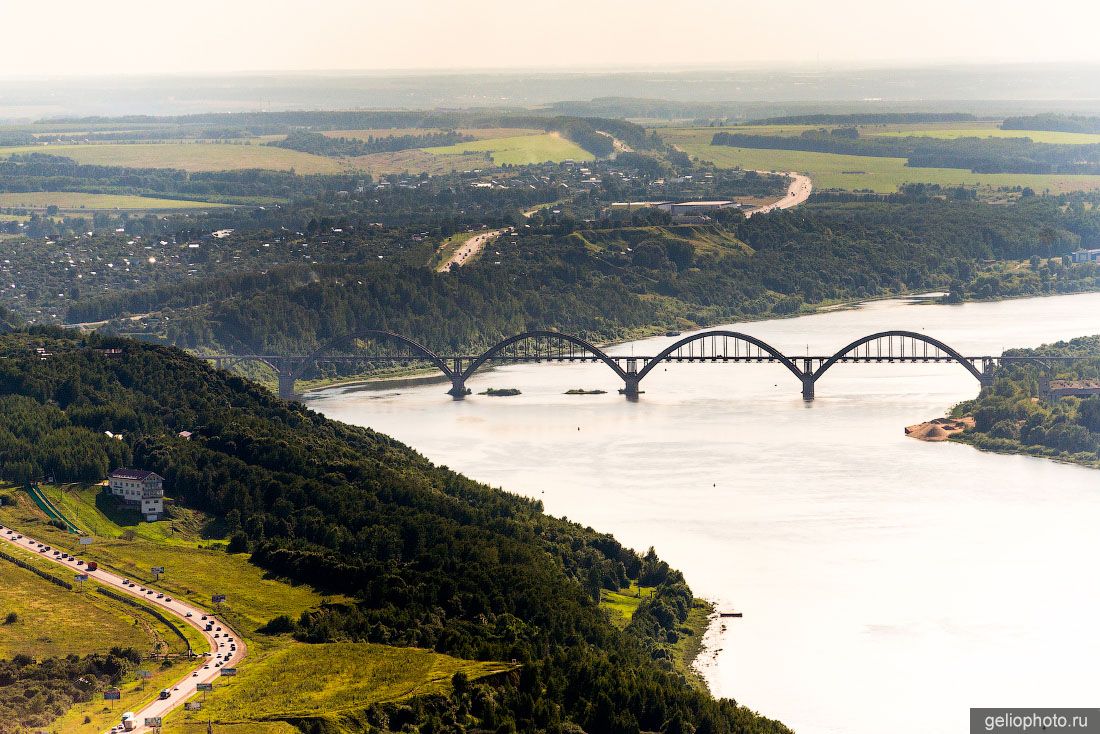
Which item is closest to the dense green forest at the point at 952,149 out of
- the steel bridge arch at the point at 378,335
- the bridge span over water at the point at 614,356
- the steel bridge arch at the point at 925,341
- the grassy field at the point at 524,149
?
the grassy field at the point at 524,149

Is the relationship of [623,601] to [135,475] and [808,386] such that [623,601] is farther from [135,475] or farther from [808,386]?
[808,386]

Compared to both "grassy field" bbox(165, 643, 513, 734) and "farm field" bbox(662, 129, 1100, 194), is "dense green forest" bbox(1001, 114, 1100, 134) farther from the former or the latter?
"grassy field" bbox(165, 643, 513, 734)

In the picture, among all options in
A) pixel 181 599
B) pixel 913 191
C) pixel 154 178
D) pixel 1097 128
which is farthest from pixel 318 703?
pixel 1097 128

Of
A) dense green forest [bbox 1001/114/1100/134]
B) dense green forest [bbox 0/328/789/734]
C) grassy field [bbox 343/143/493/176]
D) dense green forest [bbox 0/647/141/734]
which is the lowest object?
grassy field [bbox 343/143/493/176]

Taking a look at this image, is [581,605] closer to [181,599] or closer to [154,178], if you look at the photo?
[181,599]

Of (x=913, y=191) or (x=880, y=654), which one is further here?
(x=913, y=191)

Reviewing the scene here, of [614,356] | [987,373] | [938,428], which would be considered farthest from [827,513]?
[614,356]

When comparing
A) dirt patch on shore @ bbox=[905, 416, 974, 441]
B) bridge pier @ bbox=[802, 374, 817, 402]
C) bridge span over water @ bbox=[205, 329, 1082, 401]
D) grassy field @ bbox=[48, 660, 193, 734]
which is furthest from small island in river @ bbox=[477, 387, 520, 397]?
grassy field @ bbox=[48, 660, 193, 734]
